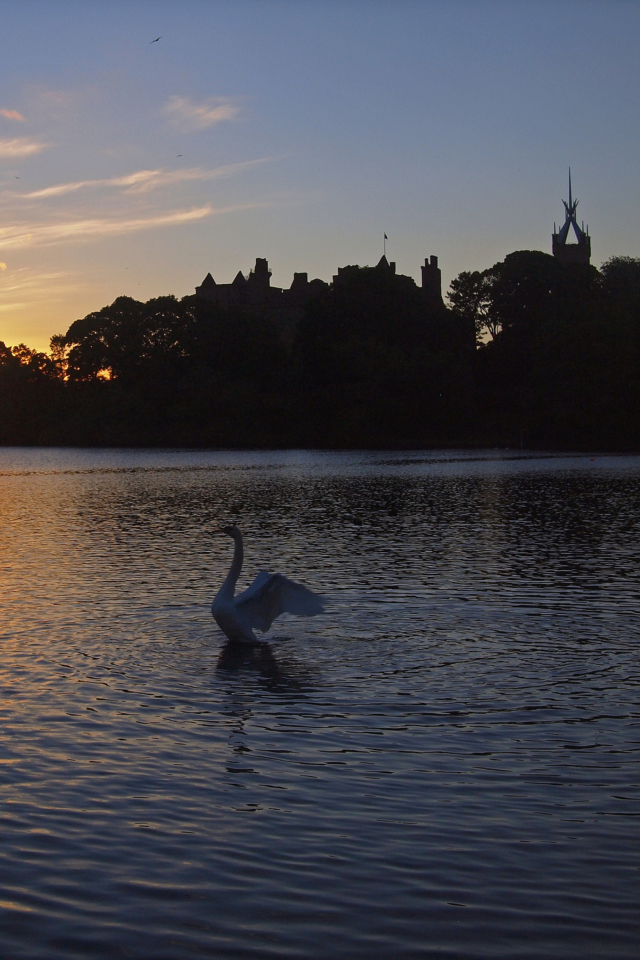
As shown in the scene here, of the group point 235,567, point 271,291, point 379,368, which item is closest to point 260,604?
point 235,567

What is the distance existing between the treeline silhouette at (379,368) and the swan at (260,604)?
270 feet

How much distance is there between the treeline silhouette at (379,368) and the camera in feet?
309

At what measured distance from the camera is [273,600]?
12.9m

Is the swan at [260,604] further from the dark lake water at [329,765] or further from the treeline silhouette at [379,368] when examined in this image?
the treeline silhouette at [379,368]

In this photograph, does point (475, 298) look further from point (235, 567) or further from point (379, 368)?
point (235, 567)

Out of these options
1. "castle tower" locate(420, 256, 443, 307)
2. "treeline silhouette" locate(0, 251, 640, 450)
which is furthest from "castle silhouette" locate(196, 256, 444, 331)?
"treeline silhouette" locate(0, 251, 640, 450)

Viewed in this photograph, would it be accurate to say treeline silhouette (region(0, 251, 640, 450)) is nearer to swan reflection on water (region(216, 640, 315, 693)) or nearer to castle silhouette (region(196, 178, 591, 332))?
castle silhouette (region(196, 178, 591, 332))

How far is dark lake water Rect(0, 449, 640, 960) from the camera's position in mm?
5848

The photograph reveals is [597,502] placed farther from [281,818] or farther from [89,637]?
[281,818]

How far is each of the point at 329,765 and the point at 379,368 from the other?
322 ft

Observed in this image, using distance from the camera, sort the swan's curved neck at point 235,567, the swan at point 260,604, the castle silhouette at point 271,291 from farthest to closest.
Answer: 1. the castle silhouette at point 271,291
2. the swan's curved neck at point 235,567
3. the swan at point 260,604

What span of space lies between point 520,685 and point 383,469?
155 ft

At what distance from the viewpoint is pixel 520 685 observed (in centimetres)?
1088

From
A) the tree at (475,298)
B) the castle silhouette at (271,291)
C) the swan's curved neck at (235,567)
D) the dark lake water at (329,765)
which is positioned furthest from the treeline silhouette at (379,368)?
the swan's curved neck at (235,567)
